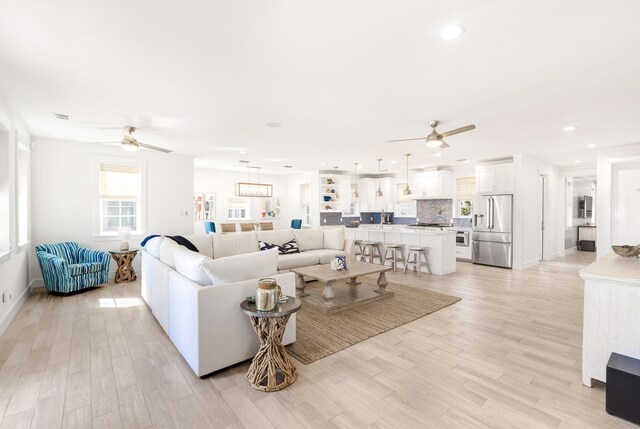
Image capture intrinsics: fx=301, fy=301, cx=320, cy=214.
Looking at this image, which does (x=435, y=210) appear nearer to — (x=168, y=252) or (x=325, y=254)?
(x=325, y=254)

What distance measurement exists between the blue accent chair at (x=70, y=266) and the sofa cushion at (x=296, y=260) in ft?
9.79

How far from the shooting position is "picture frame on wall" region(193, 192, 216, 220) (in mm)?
9164

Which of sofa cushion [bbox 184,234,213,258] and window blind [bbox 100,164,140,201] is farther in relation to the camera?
window blind [bbox 100,164,140,201]

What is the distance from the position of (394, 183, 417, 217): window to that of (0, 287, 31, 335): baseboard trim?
9205 millimetres

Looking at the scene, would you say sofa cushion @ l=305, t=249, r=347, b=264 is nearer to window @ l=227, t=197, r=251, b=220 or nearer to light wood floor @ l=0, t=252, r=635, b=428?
light wood floor @ l=0, t=252, r=635, b=428

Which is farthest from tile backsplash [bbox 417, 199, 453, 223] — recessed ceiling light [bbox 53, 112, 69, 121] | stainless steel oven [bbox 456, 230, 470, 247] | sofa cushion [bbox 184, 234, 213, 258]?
recessed ceiling light [bbox 53, 112, 69, 121]

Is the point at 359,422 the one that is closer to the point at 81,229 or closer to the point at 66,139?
the point at 81,229

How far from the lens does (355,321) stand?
367 centimetres

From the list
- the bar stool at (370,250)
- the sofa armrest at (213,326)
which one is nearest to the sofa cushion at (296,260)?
the bar stool at (370,250)

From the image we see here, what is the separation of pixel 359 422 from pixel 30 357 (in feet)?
9.96

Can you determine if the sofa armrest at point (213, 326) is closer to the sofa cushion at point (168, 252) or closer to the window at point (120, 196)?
the sofa cushion at point (168, 252)

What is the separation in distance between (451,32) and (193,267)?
277cm

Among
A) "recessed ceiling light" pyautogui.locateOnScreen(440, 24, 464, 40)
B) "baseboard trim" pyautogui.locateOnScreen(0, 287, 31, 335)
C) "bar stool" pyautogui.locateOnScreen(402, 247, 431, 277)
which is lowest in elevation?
"baseboard trim" pyautogui.locateOnScreen(0, 287, 31, 335)

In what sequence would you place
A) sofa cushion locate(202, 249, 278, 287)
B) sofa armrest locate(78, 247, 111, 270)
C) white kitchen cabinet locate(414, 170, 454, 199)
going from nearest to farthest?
sofa cushion locate(202, 249, 278, 287) → sofa armrest locate(78, 247, 111, 270) → white kitchen cabinet locate(414, 170, 454, 199)
